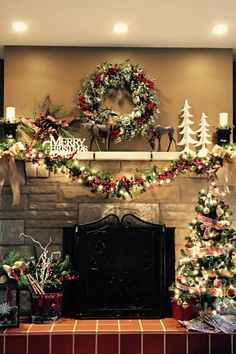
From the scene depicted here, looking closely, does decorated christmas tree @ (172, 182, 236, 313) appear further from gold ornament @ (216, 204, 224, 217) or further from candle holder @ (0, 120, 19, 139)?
candle holder @ (0, 120, 19, 139)

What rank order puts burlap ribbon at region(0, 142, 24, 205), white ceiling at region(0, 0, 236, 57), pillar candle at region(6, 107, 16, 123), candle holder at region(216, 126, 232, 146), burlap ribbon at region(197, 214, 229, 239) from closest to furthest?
white ceiling at region(0, 0, 236, 57) < burlap ribbon at region(197, 214, 229, 239) < burlap ribbon at region(0, 142, 24, 205) < pillar candle at region(6, 107, 16, 123) < candle holder at region(216, 126, 232, 146)

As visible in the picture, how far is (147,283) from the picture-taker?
13.6 ft

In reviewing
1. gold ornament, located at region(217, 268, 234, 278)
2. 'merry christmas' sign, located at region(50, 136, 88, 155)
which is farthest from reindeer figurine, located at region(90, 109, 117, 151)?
gold ornament, located at region(217, 268, 234, 278)

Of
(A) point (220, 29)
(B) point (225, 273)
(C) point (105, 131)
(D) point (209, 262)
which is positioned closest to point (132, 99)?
(C) point (105, 131)

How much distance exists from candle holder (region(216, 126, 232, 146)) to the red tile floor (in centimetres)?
173

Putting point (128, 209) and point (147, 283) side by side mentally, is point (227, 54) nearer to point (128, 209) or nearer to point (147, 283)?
point (128, 209)

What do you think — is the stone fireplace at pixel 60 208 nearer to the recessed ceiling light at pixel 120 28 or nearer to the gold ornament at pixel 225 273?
the gold ornament at pixel 225 273

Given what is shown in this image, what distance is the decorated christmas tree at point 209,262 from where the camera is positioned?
3.72m

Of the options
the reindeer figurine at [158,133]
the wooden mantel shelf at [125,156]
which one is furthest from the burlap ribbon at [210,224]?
the reindeer figurine at [158,133]

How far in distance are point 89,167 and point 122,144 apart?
481 millimetres

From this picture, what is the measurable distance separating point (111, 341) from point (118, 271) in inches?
24.9

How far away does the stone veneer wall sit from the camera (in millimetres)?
4234

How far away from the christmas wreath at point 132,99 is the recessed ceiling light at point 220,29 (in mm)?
737

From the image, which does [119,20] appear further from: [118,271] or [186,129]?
[118,271]
